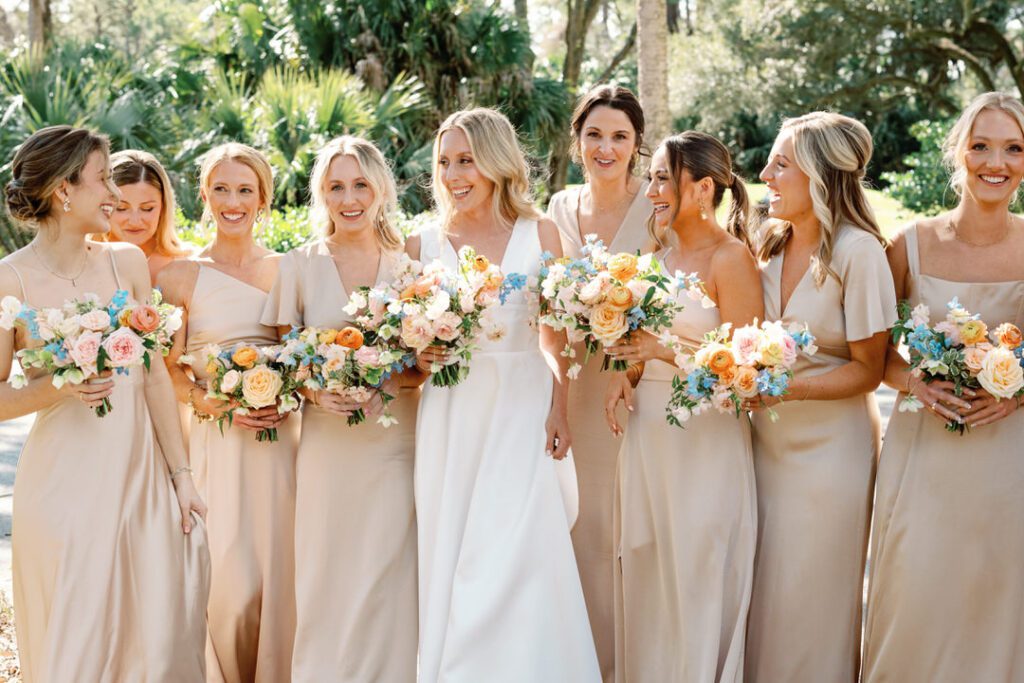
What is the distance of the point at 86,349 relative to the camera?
175 inches

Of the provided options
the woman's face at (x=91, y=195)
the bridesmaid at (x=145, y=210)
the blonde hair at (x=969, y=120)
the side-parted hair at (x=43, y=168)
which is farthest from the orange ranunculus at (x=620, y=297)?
the bridesmaid at (x=145, y=210)

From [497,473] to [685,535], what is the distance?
36.2 inches

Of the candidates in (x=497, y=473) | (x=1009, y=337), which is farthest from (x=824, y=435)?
(x=497, y=473)

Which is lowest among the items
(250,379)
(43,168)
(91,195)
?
(250,379)

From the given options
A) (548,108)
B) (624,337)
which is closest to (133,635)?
(624,337)

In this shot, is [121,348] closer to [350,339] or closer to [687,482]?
[350,339]

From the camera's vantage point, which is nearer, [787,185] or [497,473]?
[787,185]

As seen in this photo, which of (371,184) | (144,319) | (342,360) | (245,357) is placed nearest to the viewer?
(144,319)

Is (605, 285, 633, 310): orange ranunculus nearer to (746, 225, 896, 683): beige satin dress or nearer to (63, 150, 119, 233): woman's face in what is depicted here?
(746, 225, 896, 683): beige satin dress

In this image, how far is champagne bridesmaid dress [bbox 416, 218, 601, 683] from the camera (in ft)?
17.1

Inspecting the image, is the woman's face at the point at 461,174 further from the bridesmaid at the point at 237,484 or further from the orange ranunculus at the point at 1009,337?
the orange ranunculus at the point at 1009,337

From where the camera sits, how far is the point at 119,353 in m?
4.47

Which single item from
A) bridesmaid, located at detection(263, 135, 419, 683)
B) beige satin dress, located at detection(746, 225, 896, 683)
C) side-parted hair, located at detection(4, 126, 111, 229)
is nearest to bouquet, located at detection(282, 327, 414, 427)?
bridesmaid, located at detection(263, 135, 419, 683)

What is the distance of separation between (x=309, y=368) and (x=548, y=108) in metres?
15.2
